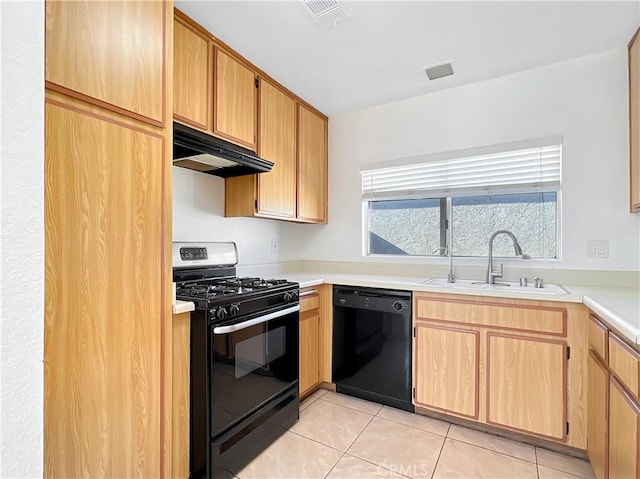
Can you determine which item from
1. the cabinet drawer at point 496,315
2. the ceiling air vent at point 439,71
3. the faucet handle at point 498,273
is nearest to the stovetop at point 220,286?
the cabinet drawer at point 496,315

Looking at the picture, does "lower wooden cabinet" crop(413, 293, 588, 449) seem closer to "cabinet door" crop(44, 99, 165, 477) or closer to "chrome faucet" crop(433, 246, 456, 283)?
"chrome faucet" crop(433, 246, 456, 283)

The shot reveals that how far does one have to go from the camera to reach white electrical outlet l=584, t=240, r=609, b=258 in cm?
207

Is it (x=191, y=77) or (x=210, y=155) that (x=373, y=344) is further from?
(x=191, y=77)

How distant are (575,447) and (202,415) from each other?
1.96m

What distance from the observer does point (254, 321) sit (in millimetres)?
1719

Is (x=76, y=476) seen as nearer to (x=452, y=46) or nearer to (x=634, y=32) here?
(x=452, y=46)

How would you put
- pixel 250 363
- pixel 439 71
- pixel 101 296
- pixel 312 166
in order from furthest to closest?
pixel 312 166, pixel 439 71, pixel 250 363, pixel 101 296

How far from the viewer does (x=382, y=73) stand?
2320 millimetres

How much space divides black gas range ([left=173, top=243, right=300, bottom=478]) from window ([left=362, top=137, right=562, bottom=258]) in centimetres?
123

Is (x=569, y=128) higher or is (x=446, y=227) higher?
(x=569, y=128)

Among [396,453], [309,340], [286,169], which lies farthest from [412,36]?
[396,453]

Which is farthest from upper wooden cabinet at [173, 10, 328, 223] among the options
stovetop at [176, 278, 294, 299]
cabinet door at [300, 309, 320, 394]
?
cabinet door at [300, 309, 320, 394]

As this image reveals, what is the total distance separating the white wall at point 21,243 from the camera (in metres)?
0.41

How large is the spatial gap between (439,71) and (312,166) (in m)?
1.22
